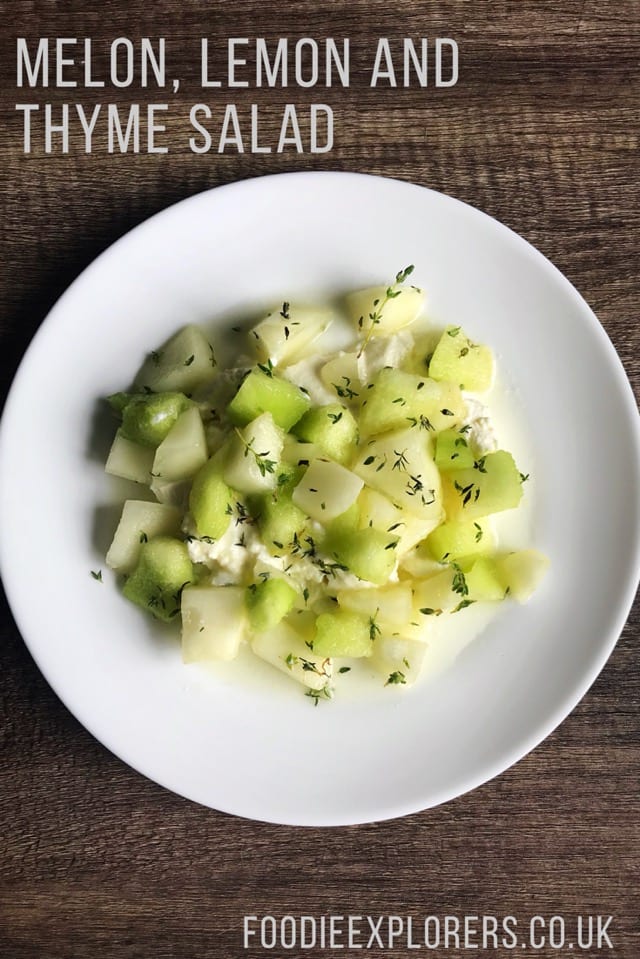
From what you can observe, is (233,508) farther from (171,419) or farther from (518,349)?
(518,349)

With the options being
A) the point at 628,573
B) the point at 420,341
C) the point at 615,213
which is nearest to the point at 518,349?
the point at 420,341

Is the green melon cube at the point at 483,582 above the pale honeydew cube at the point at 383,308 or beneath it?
beneath

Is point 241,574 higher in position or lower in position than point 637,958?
higher

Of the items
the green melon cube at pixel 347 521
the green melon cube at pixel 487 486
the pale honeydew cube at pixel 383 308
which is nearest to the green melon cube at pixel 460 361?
the pale honeydew cube at pixel 383 308

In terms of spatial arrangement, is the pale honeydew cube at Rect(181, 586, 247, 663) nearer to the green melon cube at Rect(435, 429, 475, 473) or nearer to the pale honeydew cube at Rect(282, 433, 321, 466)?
the pale honeydew cube at Rect(282, 433, 321, 466)

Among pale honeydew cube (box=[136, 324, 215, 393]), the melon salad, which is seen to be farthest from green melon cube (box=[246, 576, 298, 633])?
pale honeydew cube (box=[136, 324, 215, 393])

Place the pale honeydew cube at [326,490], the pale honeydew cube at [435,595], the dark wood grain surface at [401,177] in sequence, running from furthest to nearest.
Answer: the dark wood grain surface at [401,177] < the pale honeydew cube at [435,595] < the pale honeydew cube at [326,490]

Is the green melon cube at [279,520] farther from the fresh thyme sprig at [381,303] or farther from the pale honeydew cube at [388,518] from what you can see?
the fresh thyme sprig at [381,303]
